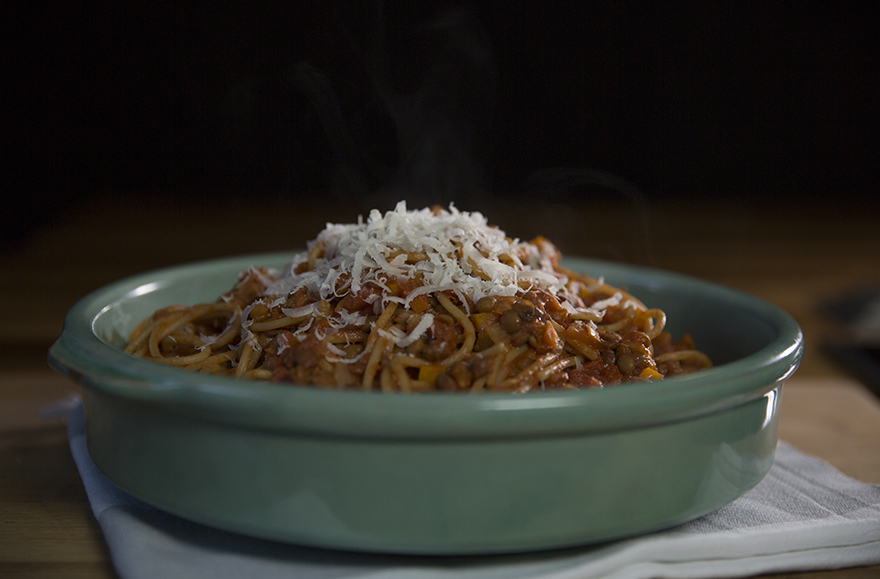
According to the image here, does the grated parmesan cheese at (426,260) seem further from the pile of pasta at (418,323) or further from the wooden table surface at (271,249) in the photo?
the wooden table surface at (271,249)

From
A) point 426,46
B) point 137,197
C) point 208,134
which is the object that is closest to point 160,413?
point 426,46

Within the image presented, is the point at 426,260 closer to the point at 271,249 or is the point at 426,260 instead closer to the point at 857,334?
the point at 857,334

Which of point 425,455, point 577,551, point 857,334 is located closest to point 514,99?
point 857,334

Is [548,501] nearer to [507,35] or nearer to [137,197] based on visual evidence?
[507,35]

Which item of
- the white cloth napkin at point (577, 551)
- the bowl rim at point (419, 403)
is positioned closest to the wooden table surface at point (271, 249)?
the white cloth napkin at point (577, 551)

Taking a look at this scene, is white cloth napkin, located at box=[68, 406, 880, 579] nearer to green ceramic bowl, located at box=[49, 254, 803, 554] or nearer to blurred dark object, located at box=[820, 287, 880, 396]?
green ceramic bowl, located at box=[49, 254, 803, 554]

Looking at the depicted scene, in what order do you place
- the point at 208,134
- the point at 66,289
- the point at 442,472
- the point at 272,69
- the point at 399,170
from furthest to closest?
the point at 208,134, the point at 272,69, the point at 66,289, the point at 399,170, the point at 442,472

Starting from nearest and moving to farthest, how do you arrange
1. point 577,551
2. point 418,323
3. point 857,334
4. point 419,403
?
point 419,403, point 577,551, point 418,323, point 857,334

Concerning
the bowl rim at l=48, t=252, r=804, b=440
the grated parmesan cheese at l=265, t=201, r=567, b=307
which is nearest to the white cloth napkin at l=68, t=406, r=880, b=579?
the bowl rim at l=48, t=252, r=804, b=440
